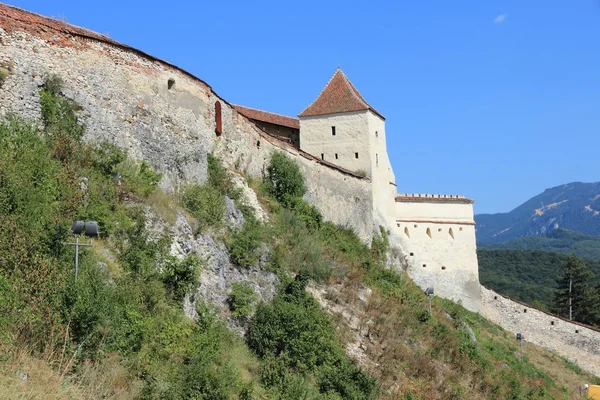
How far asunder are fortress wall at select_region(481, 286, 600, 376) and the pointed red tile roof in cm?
1198

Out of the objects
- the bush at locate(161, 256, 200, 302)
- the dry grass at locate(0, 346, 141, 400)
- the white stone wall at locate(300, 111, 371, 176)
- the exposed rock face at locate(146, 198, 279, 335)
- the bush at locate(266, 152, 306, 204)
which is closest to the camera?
the dry grass at locate(0, 346, 141, 400)

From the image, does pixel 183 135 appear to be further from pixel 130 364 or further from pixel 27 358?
pixel 27 358

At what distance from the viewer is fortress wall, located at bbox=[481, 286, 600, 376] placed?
39844 millimetres

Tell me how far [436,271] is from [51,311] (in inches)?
1102

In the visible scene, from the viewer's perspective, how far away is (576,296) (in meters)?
54.0

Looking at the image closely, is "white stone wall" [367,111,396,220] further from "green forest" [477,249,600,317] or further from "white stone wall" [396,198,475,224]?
"green forest" [477,249,600,317]

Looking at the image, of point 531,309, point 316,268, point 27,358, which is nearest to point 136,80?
point 316,268

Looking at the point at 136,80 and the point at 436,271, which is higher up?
the point at 136,80

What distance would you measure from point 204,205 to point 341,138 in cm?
1629

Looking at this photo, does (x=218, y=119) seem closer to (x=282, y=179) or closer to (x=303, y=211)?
(x=282, y=179)

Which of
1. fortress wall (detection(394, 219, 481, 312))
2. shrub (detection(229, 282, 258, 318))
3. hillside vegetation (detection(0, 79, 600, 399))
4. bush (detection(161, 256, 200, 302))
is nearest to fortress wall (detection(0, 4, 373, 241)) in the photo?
hillside vegetation (detection(0, 79, 600, 399))

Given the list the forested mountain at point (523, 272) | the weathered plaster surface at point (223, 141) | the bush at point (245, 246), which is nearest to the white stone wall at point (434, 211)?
the weathered plaster surface at point (223, 141)

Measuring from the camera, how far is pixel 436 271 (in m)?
39.0

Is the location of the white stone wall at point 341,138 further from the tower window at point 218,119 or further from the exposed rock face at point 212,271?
the exposed rock face at point 212,271
